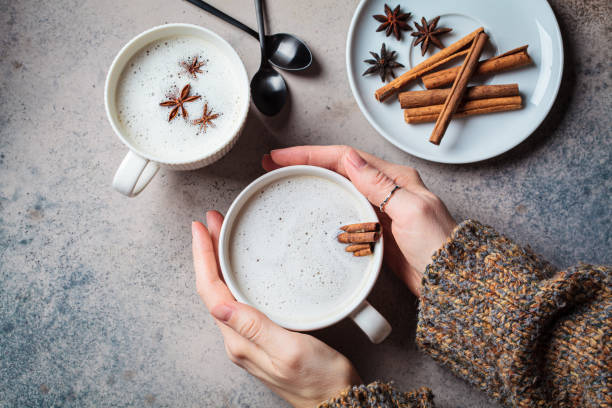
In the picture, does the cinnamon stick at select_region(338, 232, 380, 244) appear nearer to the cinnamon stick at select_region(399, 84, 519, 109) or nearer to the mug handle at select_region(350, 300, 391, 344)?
the mug handle at select_region(350, 300, 391, 344)

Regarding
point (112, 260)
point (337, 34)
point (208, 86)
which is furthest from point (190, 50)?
point (112, 260)

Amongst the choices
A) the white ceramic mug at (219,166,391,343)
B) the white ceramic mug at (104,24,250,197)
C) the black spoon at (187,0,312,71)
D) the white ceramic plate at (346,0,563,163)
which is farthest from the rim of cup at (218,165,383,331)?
the black spoon at (187,0,312,71)

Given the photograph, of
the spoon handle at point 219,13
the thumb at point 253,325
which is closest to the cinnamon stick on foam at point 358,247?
the thumb at point 253,325

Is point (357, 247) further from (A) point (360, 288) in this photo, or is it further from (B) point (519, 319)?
(B) point (519, 319)

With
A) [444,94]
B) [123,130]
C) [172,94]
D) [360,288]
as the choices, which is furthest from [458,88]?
[123,130]

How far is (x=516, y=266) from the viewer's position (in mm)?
848

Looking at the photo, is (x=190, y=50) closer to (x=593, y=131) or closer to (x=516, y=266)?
(x=516, y=266)

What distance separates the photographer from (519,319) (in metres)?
0.81

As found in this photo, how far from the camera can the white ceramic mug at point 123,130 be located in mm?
921

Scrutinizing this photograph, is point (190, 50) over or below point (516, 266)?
below

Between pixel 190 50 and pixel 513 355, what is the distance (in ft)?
3.05

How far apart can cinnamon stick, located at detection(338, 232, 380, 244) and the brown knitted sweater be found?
0.42ft

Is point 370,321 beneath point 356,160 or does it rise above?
beneath

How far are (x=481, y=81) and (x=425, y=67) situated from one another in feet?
0.51
